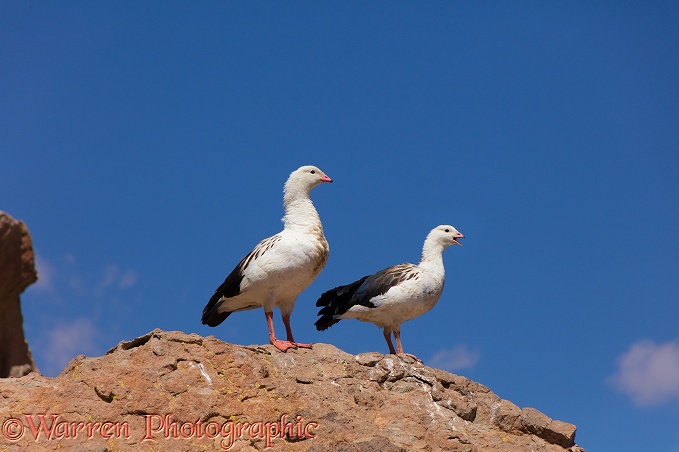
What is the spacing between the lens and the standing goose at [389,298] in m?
12.8

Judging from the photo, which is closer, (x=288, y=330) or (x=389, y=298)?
(x=288, y=330)

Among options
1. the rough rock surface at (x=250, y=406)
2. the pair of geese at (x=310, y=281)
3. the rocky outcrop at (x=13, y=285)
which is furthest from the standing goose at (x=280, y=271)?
the rocky outcrop at (x=13, y=285)

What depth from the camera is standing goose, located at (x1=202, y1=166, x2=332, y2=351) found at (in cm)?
1148

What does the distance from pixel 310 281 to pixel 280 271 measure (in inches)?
22.1

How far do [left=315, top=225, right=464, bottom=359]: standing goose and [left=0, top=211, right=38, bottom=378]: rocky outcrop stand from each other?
51.5 ft

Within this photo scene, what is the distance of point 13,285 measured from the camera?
2662cm

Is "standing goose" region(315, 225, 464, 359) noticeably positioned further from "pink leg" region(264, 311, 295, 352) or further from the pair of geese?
"pink leg" region(264, 311, 295, 352)

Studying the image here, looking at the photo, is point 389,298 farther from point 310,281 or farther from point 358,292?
point 310,281

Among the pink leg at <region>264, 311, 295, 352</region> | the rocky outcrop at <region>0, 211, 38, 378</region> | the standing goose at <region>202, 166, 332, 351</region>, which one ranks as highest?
the rocky outcrop at <region>0, 211, 38, 378</region>

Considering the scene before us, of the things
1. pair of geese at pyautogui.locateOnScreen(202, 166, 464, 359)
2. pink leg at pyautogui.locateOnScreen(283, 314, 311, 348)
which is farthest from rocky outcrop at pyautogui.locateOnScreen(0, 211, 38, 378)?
pink leg at pyautogui.locateOnScreen(283, 314, 311, 348)

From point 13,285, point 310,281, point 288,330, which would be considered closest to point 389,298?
point 310,281

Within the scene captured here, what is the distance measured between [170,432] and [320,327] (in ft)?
16.9

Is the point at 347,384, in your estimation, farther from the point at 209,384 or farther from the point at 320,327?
the point at 320,327

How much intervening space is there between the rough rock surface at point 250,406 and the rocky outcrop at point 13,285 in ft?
58.8
